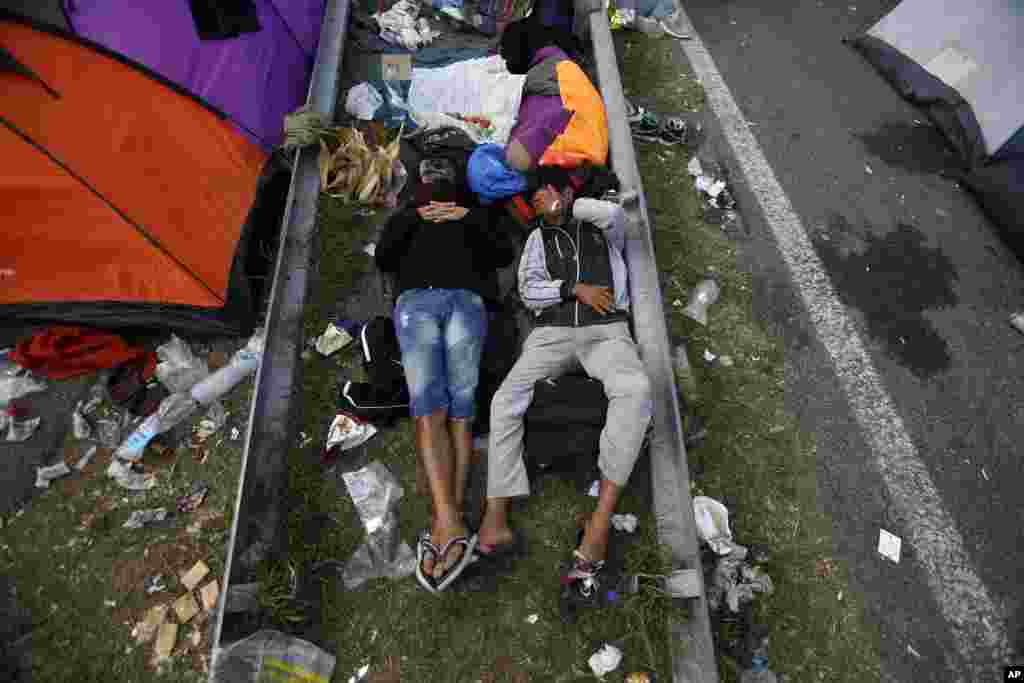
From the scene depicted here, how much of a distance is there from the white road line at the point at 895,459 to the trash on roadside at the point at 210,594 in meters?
4.22

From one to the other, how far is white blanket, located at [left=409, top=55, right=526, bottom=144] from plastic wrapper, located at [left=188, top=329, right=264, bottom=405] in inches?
108

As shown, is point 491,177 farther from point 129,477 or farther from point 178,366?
point 129,477

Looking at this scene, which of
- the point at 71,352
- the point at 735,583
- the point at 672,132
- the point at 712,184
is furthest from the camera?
the point at 672,132

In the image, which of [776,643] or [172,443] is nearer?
[776,643]

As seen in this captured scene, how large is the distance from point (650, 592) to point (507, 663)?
877 mm

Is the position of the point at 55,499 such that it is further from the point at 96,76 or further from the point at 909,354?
the point at 909,354

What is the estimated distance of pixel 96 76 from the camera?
358 cm

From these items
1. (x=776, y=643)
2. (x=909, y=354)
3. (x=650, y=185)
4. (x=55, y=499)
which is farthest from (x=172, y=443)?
(x=909, y=354)

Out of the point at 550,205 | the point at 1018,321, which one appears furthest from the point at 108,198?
the point at 1018,321

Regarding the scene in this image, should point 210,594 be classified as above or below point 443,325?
below

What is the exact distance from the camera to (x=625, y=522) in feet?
10.8

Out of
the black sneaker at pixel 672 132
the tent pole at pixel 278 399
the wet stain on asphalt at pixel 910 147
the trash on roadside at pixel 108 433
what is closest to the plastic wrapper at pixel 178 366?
the trash on roadside at pixel 108 433

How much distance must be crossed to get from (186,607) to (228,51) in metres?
4.12

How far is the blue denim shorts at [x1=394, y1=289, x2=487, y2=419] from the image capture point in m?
3.43
